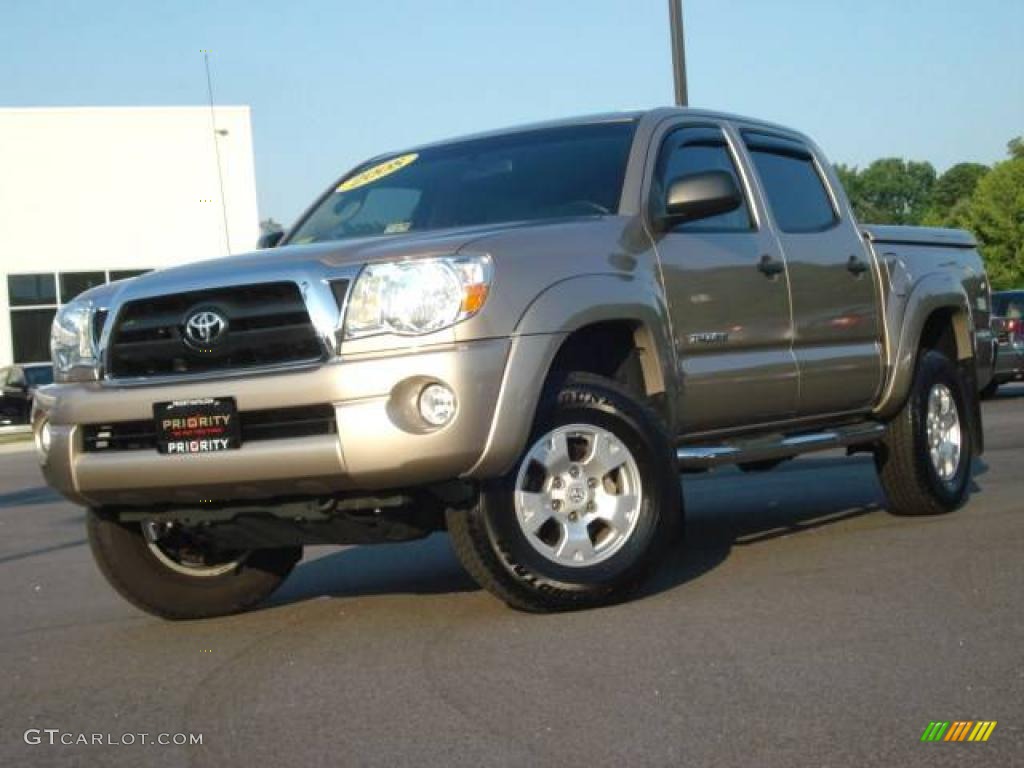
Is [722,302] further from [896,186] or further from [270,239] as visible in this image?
[896,186]

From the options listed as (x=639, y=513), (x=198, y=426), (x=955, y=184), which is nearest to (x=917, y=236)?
(x=639, y=513)

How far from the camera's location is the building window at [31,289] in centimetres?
4083

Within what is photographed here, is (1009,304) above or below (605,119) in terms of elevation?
below

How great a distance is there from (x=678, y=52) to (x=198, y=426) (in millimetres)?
13786

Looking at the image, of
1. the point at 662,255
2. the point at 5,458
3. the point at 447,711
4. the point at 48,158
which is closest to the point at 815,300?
the point at 662,255

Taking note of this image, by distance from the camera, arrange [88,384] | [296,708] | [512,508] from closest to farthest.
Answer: [296,708] → [512,508] → [88,384]

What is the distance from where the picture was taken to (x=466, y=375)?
222 inches

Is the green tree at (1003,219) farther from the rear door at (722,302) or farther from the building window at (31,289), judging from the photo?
the rear door at (722,302)

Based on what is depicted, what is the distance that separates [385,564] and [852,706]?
3.91m

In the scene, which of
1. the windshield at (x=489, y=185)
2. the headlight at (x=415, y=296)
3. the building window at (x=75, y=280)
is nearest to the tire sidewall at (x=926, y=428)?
the windshield at (x=489, y=185)

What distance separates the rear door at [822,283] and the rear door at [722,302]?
157 millimetres

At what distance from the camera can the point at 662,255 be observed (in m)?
6.70

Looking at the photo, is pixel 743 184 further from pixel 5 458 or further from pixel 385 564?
pixel 5 458

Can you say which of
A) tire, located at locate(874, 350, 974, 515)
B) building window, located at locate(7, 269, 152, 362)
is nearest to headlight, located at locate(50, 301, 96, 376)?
tire, located at locate(874, 350, 974, 515)
